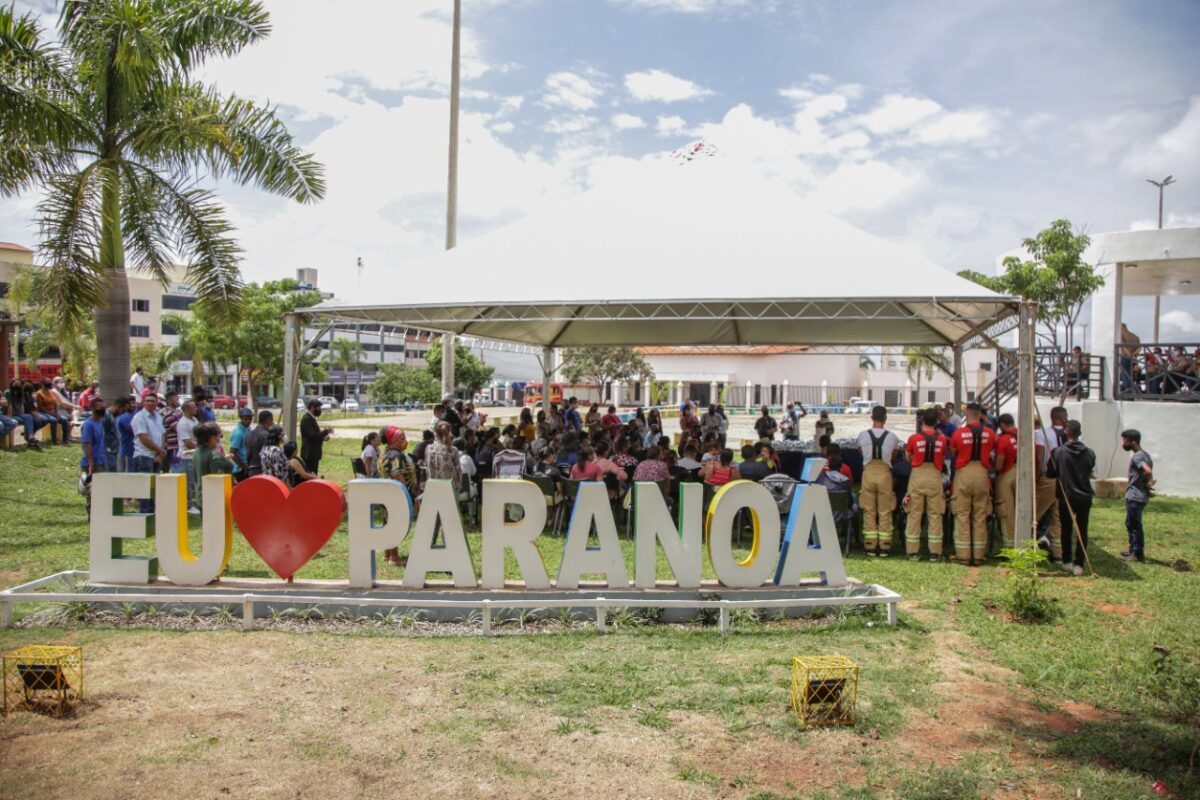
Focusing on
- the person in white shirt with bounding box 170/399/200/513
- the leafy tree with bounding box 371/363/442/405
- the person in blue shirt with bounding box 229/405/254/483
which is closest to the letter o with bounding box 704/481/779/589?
the person in blue shirt with bounding box 229/405/254/483

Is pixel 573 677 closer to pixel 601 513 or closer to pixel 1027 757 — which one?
pixel 601 513

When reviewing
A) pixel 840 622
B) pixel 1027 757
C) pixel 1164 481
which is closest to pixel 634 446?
pixel 840 622

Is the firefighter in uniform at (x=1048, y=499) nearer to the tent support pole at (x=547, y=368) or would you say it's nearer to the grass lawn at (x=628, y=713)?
the grass lawn at (x=628, y=713)

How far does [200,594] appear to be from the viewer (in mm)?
6793

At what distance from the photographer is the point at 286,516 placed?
22.9ft

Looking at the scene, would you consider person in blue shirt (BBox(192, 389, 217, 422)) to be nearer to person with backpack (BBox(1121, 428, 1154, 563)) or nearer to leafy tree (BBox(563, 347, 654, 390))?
person with backpack (BBox(1121, 428, 1154, 563))

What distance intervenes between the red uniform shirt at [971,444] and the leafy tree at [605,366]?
4242 cm

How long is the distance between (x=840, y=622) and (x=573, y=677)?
243cm

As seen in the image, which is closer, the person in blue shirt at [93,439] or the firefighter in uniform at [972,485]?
the firefighter in uniform at [972,485]

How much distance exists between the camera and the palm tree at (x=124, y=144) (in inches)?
400

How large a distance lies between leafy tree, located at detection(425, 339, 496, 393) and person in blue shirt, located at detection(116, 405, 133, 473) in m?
42.3

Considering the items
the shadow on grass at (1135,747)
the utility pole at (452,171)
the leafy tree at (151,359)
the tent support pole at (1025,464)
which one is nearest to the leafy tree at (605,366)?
the leafy tree at (151,359)

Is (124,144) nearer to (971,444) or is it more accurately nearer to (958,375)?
(971,444)

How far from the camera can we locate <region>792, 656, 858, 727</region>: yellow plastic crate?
15.3 ft
